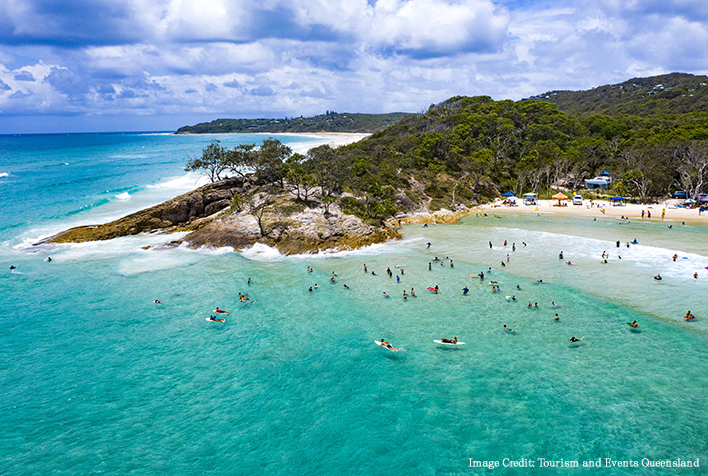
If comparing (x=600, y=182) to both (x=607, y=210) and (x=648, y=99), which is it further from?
(x=648, y=99)

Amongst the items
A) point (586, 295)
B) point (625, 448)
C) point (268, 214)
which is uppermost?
point (268, 214)

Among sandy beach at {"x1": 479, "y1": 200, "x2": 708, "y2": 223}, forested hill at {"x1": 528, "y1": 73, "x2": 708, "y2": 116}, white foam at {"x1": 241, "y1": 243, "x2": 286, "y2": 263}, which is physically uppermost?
forested hill at {"x1": 528, "y1": 73, "x2": 708, "y2": 116}

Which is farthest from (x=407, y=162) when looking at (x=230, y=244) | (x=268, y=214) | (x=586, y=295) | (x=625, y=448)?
(x=625, y=448)

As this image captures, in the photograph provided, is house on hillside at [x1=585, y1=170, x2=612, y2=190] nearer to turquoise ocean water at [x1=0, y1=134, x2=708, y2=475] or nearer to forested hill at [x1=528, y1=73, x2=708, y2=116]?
turquoise ocean water at [x1=0, y1=134, x2=708, y2=475]

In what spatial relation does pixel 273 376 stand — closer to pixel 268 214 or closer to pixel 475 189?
pixel 268 214

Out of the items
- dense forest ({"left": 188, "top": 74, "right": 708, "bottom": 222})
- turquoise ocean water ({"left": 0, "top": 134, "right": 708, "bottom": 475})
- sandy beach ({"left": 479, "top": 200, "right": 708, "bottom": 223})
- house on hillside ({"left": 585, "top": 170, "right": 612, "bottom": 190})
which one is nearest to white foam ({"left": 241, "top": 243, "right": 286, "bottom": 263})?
turquoise ocean water ({"left": 0, "top": 134, "right": 708, "bottom": 475})

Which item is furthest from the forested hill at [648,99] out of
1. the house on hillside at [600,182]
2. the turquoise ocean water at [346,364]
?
the turquoise ocean water at [346,364]
